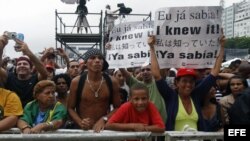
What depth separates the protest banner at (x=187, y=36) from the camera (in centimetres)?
557

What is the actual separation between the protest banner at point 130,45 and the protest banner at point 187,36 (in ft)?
2.55

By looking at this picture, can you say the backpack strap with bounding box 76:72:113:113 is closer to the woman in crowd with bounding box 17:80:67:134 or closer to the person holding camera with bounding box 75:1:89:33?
the woman in crowd with bounding box 17:80:67:134

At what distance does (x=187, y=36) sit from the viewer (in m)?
5.68

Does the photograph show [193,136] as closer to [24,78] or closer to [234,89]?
[234,89]

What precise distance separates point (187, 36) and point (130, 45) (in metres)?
1.12

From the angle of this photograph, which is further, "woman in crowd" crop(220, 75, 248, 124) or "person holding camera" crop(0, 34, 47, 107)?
"woman in crowd" crop(220, 75, 248, 124)

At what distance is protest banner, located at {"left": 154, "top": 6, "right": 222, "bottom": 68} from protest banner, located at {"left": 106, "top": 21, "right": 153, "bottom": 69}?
2.55ft

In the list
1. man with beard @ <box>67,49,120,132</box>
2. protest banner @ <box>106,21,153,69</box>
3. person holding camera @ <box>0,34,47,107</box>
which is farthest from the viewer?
protest banner @ <box>106,21,153,69</box>

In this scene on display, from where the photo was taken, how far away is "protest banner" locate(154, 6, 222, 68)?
557 cm

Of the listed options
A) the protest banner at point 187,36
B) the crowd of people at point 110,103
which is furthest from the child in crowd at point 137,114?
the protest banner at point 187,36

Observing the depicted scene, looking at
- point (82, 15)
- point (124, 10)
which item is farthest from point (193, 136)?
point (82, 15)

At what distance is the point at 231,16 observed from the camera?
541ft

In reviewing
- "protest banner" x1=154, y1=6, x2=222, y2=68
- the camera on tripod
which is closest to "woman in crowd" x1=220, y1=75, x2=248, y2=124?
"protest banner" x1=154, y1=6, x2=222, y2=68

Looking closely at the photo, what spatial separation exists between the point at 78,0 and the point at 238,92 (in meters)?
11.0
